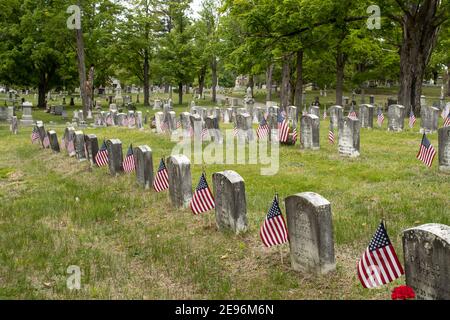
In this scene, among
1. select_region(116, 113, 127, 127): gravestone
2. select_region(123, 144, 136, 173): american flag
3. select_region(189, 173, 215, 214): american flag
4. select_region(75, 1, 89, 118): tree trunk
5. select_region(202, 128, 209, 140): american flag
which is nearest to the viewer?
select_region(189, 173, 215, 214): american flag

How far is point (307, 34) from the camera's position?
84.1 ft

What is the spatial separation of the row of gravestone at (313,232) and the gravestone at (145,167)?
135 cm

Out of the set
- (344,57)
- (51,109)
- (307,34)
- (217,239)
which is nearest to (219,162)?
(217,239)

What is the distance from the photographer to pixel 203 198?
8078mm

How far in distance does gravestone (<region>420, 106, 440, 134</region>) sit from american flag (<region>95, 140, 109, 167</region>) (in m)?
11.0

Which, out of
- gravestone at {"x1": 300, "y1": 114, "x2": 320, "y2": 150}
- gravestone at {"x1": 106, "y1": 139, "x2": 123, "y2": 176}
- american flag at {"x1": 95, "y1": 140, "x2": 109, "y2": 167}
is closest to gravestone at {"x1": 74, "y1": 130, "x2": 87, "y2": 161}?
american flag at {"x1": 95, "y1": 140, "x2": 109, "y2": 167}

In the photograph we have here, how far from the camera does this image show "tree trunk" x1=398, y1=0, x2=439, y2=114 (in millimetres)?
21484

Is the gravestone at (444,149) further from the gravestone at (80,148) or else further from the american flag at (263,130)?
the gravestone at (80,148)

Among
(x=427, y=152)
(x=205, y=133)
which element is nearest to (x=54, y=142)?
(x=205, y=133)

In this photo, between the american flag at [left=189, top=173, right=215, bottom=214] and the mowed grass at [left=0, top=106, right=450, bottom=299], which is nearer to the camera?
the mowed grass at [left=0, top=106, right=450, bottom=299]

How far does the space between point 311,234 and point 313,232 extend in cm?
5

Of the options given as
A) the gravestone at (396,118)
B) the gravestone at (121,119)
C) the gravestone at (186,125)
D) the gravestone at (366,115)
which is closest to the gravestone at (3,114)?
the gravestone at (121,119)

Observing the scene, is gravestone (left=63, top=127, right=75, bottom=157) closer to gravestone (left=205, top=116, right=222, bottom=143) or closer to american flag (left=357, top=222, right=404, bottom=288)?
gravestone (left=205, top=116, right=222, bottom=143)

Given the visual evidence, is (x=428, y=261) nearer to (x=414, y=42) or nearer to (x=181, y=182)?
(x=181, y=182)
